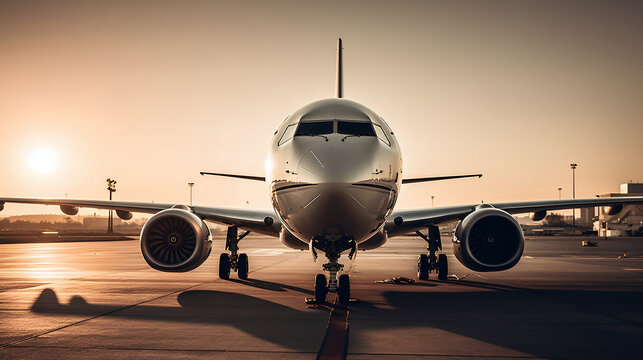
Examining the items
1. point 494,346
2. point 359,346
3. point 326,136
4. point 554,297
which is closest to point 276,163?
point 326,136

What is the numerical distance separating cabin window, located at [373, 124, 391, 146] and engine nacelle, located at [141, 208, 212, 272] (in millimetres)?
4445

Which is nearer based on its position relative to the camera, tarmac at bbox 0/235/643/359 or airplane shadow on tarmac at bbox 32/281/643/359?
tarmac at bbox 0/235/643/359

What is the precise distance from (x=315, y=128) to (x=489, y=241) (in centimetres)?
500

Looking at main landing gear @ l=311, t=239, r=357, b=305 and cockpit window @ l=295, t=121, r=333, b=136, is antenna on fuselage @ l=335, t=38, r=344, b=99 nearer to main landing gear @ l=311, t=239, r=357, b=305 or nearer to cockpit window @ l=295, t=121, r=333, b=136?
cockpit window @ l=295, t=121, r=333, b=136

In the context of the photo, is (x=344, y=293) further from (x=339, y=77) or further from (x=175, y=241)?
(x=339, y=77)

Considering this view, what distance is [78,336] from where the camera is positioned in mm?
6309

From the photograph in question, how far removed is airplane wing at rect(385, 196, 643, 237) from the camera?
12672 millimetres

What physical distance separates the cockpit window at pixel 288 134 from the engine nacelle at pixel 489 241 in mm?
4368

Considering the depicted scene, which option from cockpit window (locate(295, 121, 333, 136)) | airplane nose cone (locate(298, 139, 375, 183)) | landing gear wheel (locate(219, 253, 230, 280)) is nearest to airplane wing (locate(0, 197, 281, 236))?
landing gear wheel (locate(219, 253, 230, 280))

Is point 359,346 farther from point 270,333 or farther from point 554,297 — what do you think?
point 554,297

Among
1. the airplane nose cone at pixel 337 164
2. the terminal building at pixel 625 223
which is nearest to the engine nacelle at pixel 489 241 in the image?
the airplane nose cone at pixel 337 164

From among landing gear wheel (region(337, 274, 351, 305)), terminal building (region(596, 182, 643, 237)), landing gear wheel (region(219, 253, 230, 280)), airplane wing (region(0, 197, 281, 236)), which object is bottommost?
terminal building (region(596, 182, 643, 237))

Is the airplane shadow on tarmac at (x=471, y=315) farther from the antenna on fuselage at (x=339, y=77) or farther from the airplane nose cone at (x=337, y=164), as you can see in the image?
the antenna on fuselage at (x=339, y=77)

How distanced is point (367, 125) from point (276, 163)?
5.42 feet
